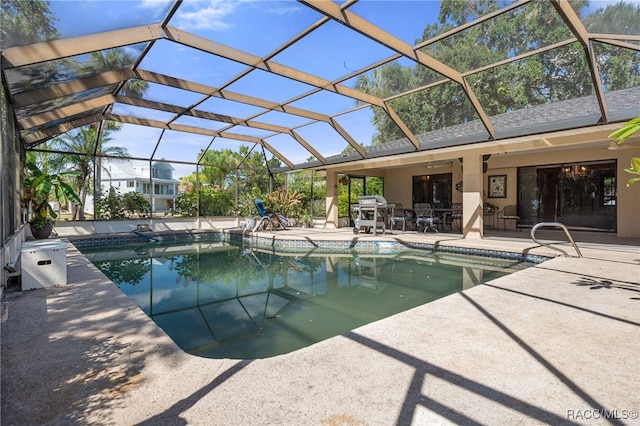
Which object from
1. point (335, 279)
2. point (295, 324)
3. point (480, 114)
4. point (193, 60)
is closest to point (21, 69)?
point (193, 60)

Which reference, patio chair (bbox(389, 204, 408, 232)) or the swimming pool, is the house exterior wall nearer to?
patio chair (bbox(389, 204, 408, 232))

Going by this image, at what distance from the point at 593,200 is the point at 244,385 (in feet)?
42.0

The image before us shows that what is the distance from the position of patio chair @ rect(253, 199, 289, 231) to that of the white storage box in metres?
8.20

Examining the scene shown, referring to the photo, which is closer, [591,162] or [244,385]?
[244,385]

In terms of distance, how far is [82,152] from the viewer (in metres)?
14.6

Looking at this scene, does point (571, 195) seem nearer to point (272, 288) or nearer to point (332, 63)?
point (332, 63)

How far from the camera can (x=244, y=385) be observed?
6.59ft

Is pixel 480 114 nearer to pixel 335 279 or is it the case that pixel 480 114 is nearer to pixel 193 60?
pixel 335 279

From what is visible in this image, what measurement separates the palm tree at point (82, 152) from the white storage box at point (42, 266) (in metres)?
9.10

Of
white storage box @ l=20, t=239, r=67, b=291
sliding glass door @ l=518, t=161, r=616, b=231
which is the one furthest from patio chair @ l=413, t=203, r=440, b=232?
white storage box @ l=20, t=239, r=67, b=291

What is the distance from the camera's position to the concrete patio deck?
5.70 feet

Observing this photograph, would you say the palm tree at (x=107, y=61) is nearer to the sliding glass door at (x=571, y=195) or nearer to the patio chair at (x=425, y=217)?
the patio chair at (x=425, y=217)

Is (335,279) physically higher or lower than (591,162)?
lower

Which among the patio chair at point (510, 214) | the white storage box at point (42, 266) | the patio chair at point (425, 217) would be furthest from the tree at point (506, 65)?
the white storage box at point (42, 266)
